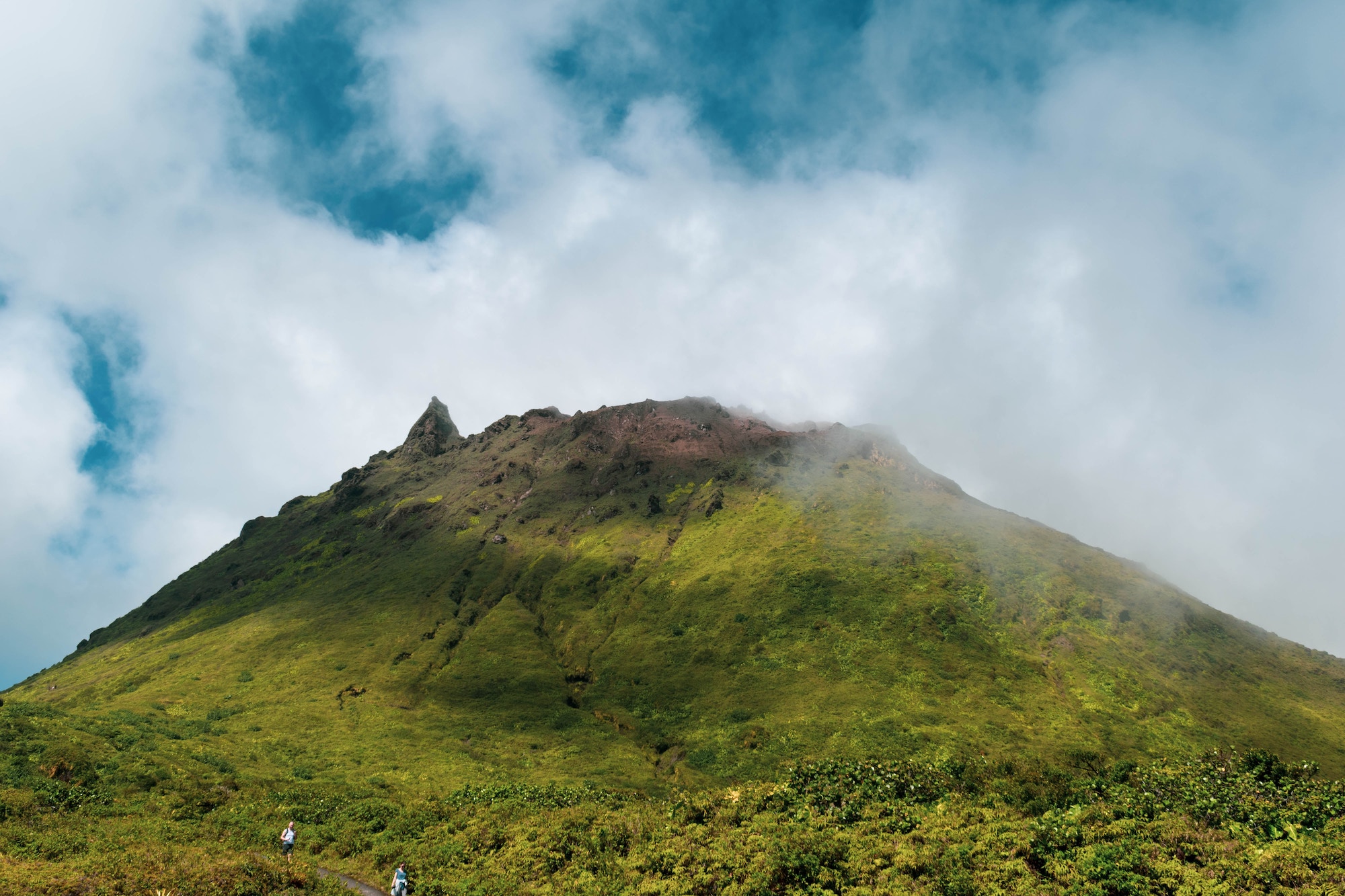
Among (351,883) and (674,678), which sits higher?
(674,678)

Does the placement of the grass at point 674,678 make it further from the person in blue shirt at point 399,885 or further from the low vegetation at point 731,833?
the person in blue shirt at point 399,885

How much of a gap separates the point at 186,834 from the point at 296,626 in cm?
9727

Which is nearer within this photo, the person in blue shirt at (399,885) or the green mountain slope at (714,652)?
Result: the person in blue shirt at (399,885)

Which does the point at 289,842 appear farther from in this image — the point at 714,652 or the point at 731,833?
the point at 714,652

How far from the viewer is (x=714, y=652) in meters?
111

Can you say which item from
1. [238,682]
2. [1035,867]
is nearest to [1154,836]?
[1035,867]

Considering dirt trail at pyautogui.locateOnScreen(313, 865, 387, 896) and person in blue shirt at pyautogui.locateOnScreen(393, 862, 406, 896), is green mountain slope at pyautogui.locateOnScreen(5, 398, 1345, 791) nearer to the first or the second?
dirt trail at pyautogui.locateOnScreen(313, 865, 387, 896)

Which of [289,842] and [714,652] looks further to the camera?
[714,652]

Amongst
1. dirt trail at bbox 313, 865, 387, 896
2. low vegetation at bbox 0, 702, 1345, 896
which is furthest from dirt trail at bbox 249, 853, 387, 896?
low vegetation at bbox 0, 702, 1345, 896

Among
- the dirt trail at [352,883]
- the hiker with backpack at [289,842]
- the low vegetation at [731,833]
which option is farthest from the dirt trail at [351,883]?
the hiker with backpack at [289,842]

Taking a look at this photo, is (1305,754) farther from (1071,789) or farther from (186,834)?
(186,834)

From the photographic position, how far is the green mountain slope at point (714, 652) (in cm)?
8619

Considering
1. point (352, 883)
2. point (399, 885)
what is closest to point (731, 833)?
point (399, 885)

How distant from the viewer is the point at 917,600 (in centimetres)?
11469
